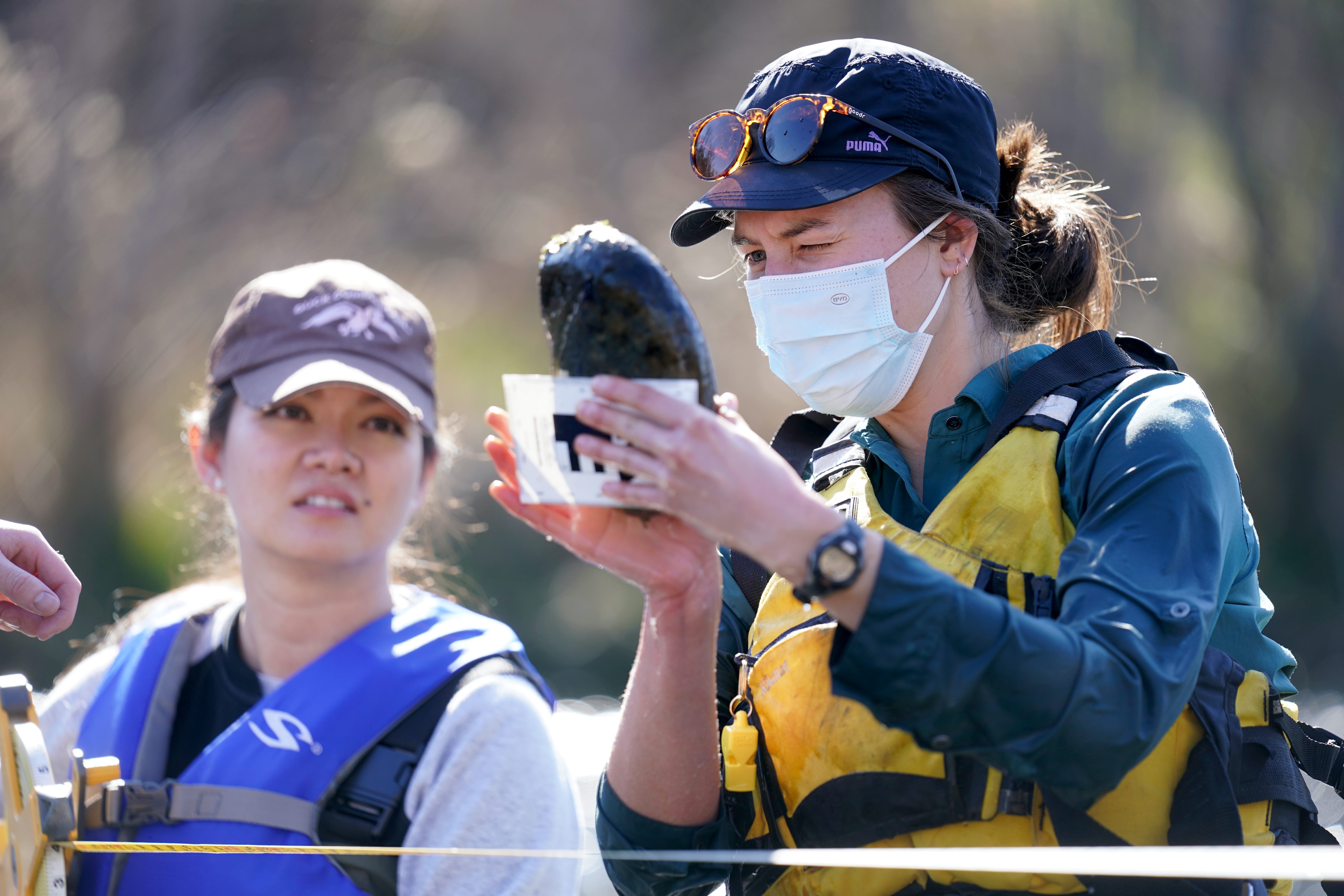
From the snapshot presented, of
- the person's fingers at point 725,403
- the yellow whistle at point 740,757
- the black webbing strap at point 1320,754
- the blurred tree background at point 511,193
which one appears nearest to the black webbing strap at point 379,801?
the yellow whistle at point 740,757

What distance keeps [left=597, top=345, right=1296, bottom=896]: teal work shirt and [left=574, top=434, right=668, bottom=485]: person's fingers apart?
310mm

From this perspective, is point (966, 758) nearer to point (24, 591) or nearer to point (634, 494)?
point (634, 494)

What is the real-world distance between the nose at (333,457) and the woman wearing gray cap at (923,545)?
919 millimetres

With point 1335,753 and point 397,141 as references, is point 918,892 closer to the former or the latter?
point 1335,753

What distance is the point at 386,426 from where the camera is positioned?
265 cm

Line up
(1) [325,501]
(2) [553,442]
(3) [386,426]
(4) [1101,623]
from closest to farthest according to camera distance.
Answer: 1. (4) [1101,623]
2. (2) [553,442]
3. (1) [325,501]
4. (3) [386,426]

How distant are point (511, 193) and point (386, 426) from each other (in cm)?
845

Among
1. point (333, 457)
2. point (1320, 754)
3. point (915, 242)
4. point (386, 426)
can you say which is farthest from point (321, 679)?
point (1320, 754)

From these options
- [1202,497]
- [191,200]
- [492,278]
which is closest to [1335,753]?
[1202,497]

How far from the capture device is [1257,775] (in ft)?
5.84

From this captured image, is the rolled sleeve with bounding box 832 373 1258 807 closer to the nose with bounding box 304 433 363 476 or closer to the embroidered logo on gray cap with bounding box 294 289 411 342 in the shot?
the nose with bounding box 304 433 363 476

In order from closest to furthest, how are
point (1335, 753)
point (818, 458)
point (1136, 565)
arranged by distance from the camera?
point (1136, 565) → point (1335, 753) → point (818, 458)

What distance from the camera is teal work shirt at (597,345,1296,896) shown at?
4.46 feet

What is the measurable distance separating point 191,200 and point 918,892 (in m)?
9.79
